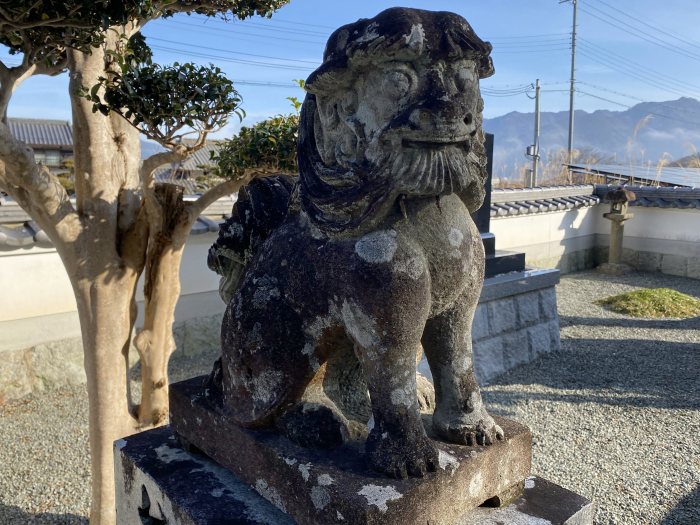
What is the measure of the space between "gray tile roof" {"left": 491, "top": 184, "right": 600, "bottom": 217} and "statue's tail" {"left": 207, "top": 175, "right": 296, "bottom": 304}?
6.34m

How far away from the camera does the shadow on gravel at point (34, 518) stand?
3.12 m

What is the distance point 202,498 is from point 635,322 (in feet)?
19.9

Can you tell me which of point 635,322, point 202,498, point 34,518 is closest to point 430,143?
point 202,498

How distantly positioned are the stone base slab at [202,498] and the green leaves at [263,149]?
4.73ft

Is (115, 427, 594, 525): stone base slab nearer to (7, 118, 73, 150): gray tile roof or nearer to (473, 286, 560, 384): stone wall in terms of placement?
(473, 286, 560, 384): stone wall

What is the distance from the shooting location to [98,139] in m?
2.79

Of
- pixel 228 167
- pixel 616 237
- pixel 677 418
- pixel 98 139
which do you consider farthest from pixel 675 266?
pixel 98 139

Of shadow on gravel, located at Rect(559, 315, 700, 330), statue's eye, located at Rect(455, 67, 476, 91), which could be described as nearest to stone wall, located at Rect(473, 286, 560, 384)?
shadow on gravel, located at Rect(559, 315, 700, 330)

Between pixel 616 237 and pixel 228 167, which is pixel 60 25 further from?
pixel 616 237

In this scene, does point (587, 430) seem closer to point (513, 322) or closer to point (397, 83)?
point (513, 322)

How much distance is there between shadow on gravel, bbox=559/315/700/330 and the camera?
6.25 m

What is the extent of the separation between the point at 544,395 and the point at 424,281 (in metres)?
3.50

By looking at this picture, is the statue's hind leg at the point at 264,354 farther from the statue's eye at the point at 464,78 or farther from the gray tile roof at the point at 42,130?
A: the gray tile roof at the point at 42,130

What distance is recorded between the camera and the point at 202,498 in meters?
1.51
